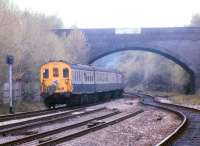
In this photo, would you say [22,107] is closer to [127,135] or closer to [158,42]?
[127,135]

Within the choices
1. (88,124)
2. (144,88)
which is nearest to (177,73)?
(144,88)

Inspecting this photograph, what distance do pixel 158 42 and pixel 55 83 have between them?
29.1 m

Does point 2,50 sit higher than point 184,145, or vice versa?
point 2,50

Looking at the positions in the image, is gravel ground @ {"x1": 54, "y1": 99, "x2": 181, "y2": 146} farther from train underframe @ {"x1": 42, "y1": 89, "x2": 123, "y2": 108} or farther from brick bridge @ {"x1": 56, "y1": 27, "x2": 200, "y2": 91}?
brick bridge @ {"x1": 56, "y1": 27, "x2": 200, "y2": 91}

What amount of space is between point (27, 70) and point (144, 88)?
5046cm

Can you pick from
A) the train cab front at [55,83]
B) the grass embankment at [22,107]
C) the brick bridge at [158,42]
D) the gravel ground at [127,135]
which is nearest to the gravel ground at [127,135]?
the gravel ground at [127,135]

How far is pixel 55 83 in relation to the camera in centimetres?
3114

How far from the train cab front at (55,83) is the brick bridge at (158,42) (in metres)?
27.1

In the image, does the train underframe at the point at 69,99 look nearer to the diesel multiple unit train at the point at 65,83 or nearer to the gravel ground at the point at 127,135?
the diesel multiple unit train at the point at 65,83

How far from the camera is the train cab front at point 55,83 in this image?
30688mm

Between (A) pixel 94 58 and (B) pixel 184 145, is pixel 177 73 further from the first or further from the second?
(B) pixel 184 145

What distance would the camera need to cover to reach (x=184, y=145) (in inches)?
488

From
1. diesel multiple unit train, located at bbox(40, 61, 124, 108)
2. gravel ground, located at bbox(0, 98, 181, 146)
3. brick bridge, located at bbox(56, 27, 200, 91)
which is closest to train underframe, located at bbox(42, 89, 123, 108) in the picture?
diesel multiple unit train, located at bbox(40, 61, 124, 108)

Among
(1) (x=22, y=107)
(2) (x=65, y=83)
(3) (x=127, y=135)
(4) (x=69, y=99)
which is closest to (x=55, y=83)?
(2) (x=65, y=83)
